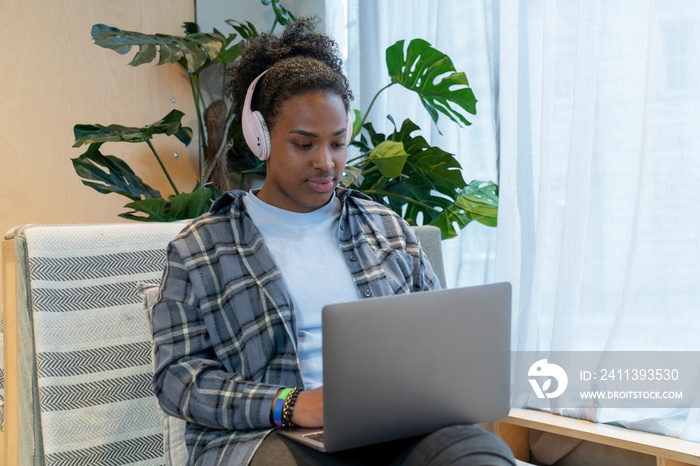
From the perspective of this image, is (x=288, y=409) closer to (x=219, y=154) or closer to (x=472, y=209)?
(x=472, y=209)

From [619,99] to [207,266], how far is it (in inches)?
45.2

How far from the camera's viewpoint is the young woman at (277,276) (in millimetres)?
948

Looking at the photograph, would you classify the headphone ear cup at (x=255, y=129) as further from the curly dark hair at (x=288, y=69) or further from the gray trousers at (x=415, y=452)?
the gray trousers at (x=415, y=452)

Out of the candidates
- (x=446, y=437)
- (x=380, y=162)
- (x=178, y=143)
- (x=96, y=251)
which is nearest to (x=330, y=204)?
(x=96, y=251)

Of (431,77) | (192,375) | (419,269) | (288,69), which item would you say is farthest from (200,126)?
(192,375)

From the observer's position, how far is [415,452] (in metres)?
0.84

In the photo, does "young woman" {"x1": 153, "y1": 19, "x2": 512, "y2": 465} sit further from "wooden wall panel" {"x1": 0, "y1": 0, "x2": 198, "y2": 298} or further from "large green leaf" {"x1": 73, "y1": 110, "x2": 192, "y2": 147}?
"wooden wall panel" {"x1": 0, "y1": 0, "x2": 198, "y2": 298}

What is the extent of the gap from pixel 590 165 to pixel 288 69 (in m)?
0.89

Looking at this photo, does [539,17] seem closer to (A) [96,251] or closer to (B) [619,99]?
(B) [619,99]

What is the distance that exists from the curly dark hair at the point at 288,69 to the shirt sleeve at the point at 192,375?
34 centimetres

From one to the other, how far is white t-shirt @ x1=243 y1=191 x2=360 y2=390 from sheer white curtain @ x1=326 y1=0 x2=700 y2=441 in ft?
2.61

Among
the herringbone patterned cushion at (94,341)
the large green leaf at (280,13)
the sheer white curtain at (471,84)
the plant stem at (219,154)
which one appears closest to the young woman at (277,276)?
the herringbone patterned cushion at (94,341)

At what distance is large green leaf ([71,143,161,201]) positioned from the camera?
1.88 meters

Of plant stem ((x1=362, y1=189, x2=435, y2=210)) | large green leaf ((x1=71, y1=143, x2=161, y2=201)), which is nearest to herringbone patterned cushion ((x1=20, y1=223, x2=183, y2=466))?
large green leaf ((x1=71, y1=143, x2=161, y2=201))
